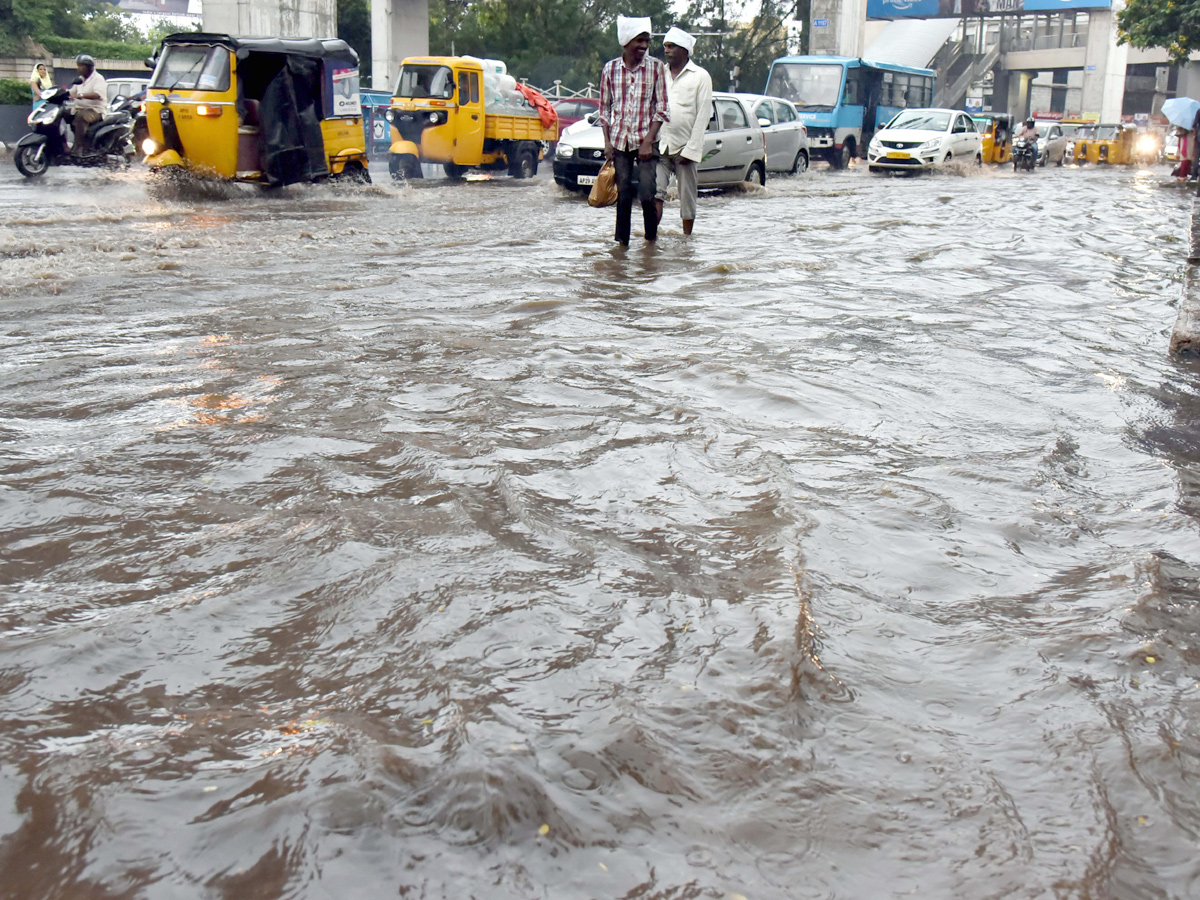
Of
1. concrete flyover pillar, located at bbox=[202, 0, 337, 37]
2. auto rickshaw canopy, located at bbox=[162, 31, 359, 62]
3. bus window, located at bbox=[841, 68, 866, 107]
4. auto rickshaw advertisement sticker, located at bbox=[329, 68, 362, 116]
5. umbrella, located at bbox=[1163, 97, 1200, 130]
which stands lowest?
auto rickshaw advertisement sticker, located at bbox=[329, 68, 362, 116]

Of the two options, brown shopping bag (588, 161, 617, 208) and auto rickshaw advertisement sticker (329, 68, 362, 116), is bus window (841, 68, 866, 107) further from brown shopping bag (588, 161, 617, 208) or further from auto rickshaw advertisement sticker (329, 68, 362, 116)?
brown shopping bag (588, 161, 617, 208)

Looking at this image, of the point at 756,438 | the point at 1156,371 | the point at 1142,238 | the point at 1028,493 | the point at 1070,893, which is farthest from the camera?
the point at 1142,238

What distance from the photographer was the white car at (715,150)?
15.4 meters

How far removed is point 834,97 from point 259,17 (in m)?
13.4

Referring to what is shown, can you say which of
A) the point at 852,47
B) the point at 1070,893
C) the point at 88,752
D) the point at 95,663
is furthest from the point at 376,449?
the point at 852,47

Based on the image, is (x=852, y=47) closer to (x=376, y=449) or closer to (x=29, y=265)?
(x=29, y=265)

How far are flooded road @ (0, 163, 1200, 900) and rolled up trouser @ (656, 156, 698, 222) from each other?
379cm

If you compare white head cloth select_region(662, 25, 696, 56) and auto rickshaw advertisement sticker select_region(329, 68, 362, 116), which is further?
auto rickshaw advertisement sticker select_region(329, 68, 362, 116)

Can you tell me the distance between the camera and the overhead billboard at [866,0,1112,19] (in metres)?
45.4

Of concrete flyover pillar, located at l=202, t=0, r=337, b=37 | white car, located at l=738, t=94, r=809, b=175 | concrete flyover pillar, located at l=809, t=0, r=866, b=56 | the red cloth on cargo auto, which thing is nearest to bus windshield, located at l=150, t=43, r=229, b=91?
the red cloth on cargo auto

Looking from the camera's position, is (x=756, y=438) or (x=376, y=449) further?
(x=756, y=438)

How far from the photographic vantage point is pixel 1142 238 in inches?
422

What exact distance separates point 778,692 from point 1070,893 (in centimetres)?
61

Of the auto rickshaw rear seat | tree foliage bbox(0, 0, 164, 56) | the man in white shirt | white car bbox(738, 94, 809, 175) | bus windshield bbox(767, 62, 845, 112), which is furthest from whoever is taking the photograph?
tree foliage bbox(0, 0, 164, 56)
